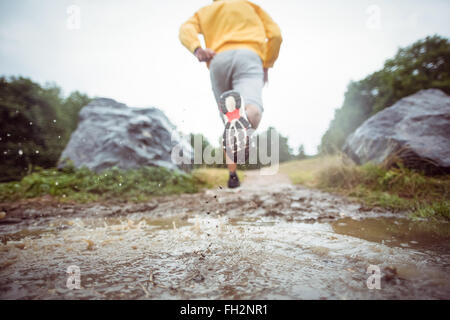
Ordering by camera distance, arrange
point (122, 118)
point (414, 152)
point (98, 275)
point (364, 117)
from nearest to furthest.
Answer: point (98, 275) → point (414, 152) → point (122, 118) → point (364, 117)

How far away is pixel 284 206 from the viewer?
2775 millimetres

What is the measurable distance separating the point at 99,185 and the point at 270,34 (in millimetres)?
4073

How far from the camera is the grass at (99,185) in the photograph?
4070 mm

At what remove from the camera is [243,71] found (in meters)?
2.48

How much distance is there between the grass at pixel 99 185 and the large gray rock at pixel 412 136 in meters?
4.03

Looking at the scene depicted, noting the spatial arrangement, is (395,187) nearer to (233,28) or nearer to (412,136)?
(412,136)

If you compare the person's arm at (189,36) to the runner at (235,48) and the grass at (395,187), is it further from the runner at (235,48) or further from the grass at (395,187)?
the grass at (395,187)

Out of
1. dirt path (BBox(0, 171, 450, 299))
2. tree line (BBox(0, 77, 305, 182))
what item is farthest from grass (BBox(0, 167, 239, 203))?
tree line (BBox(0, 77, 305, 182))

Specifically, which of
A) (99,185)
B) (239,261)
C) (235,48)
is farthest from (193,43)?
(99,185)

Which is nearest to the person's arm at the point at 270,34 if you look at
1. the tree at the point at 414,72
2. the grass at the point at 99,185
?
the grass at the point at 99,185

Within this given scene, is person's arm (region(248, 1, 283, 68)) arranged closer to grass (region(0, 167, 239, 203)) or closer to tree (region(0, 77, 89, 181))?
grass (region(0, 167, 239, 203))

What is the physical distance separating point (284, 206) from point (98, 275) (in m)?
2.24
